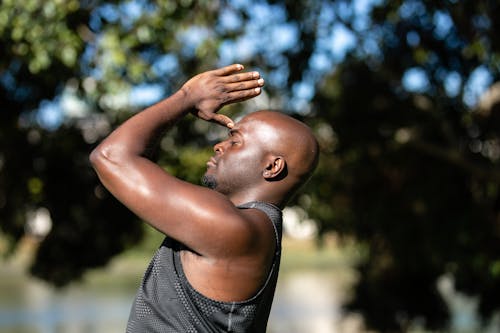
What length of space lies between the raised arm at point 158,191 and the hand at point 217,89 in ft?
0.30

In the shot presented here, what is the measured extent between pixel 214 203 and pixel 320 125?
424 inches


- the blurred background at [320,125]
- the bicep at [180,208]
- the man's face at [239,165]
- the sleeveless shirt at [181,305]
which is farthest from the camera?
the blurred background at [320,125]

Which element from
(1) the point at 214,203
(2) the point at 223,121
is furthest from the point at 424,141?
(1) the point at 214,203

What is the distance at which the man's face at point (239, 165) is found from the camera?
276 centimetres

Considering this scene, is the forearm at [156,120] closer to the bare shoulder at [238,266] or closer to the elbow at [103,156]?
the elbow at [103,156]

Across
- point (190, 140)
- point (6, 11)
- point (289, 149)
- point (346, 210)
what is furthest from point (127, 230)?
point (289, 149)

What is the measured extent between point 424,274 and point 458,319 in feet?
27.8

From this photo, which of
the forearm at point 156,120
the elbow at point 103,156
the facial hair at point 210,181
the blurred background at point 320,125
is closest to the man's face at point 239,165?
the facial hair at point 210,181

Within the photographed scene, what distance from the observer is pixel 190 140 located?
42.5 feet

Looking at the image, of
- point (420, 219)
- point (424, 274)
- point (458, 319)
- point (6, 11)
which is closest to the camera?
point (6, 11)

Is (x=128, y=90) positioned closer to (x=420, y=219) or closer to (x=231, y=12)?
(x=231, y=12)

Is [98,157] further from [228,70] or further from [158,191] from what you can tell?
[228,70]

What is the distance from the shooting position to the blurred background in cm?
1078

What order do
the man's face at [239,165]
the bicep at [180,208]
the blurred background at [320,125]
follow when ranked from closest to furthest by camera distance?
the bicep at [180,208], the man's face at [239,165], the blurred background at [320,125]
